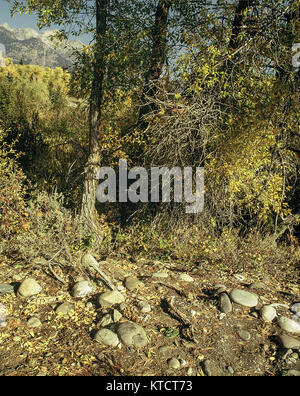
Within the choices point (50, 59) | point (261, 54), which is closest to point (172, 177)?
point (261, 54)

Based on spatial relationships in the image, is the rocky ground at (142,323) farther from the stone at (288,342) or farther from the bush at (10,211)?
the bush at (10,211)

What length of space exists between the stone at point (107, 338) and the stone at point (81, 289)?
2.94ft

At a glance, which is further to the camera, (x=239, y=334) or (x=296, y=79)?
(x=296, y=79)

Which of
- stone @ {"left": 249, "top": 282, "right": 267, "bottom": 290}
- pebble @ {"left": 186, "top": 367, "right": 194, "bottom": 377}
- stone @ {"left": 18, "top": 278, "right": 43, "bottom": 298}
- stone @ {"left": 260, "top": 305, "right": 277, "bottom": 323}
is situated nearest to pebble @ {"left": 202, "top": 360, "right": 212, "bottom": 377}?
pebble @ {"left": 186, "top": 367, "right": 194, "bottom": 377}

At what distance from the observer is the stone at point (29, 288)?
13.1ft

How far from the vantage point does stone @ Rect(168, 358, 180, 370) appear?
3.01 m

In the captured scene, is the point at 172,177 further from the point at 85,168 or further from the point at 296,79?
the point at 296,79

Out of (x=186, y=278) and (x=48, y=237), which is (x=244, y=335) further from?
(x=48, y=237)

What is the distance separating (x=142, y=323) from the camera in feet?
11.9

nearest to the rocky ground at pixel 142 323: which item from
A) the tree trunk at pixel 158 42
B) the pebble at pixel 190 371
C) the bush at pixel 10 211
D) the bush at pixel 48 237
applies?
the pebble at pixel 190 371

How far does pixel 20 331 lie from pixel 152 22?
18.9ft

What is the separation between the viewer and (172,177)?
19.0ft

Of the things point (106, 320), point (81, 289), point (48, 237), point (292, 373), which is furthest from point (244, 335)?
point (48, 237)

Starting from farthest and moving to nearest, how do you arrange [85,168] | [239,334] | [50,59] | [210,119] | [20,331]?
1. [50,59]
2. [85,168]
3. [210,119]
4. [239,334]
5. [20,331]
